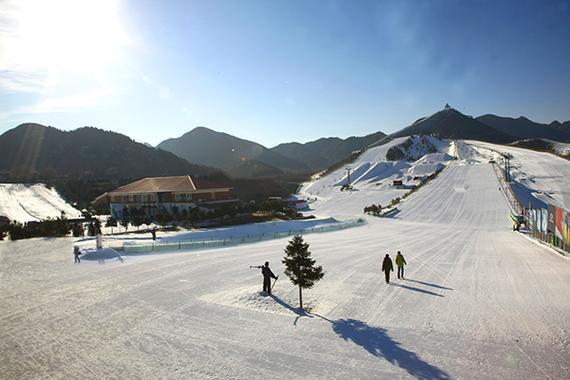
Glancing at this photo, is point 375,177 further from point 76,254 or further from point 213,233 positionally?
point 76,254

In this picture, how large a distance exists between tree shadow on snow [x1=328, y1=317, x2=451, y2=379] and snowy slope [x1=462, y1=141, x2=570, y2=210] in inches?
1887

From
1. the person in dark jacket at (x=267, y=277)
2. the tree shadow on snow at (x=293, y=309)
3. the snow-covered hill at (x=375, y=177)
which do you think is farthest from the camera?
the snow-covered hill at (x=375, y=177)

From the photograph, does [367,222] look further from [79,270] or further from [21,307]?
[21,307]

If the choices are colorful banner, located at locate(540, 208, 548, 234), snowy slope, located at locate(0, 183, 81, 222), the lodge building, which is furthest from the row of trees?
colorful banner, located at locate(540, 208, 548, 234)

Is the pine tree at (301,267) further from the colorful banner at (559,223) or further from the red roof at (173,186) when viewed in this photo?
the red roof at (173,186)

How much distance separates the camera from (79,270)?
19625mm

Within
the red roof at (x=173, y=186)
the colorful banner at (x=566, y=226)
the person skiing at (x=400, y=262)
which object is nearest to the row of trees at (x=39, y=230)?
the red roof at (x=173, y=186)

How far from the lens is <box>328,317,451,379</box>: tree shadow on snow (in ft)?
26.4

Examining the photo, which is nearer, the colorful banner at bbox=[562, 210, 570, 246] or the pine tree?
the pine tree

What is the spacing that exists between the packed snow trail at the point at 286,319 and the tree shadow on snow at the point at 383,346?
33 millimetres

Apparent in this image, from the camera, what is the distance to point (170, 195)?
51469 mm

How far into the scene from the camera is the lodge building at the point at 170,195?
5044cm

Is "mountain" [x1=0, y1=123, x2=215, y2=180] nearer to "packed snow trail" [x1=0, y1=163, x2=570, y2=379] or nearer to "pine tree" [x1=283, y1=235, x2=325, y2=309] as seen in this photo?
"packed snow trail" [x1=0, y1=163, x2=570, y2=379]

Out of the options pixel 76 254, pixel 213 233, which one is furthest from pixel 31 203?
pixel 76 254
